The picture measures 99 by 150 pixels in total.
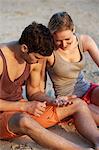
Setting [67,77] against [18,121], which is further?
[67,77]

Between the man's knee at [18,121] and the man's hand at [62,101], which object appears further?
the man's hand at [62,101]

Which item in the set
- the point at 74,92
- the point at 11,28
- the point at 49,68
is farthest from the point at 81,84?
the point at 11,28

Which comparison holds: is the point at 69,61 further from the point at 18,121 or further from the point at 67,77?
the point at 18,121

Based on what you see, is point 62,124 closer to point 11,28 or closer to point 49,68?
point 49,68

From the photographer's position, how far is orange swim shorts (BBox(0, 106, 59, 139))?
303 centimetres

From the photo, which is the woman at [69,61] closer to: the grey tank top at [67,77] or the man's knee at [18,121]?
the grey tank top at [67,77]

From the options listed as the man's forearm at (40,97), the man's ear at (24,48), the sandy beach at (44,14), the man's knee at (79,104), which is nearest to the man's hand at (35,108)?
the man's forearm at (40,97)

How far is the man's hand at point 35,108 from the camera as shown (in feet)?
10.2

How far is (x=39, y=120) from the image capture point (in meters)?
3.11

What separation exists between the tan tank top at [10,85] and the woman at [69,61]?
24 centimetres

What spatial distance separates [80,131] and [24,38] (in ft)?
2.72

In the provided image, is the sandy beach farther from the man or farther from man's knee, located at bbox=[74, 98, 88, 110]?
the man

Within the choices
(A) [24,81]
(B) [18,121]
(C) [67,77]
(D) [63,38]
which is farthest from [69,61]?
(B) [18,121]

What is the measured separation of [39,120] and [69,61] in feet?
1.73
